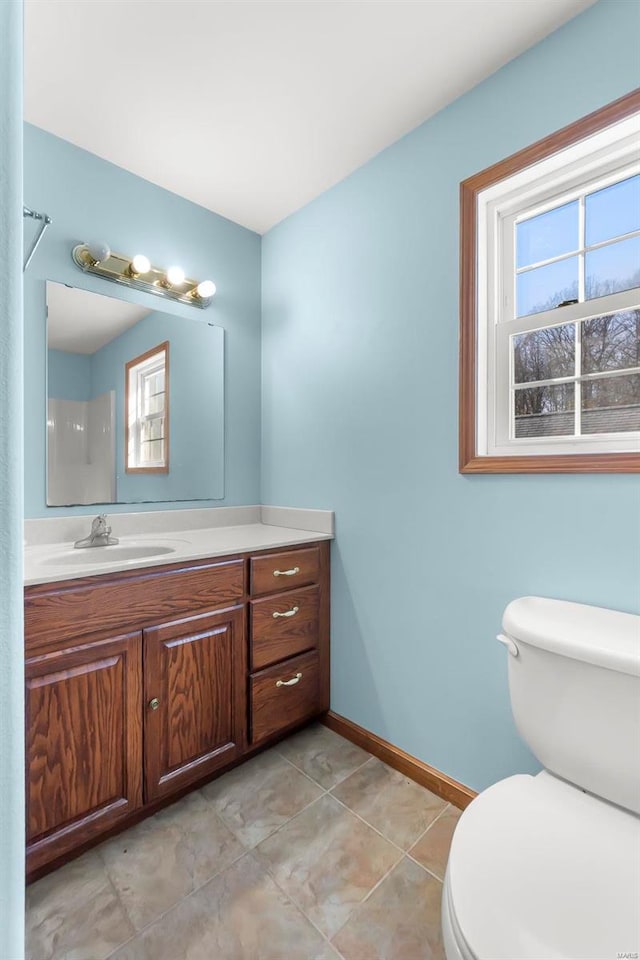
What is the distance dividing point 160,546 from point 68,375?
2.52ft

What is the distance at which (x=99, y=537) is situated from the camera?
1671 millimetres

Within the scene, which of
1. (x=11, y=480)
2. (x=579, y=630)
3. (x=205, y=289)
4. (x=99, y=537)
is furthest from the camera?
(x=205, y=289)

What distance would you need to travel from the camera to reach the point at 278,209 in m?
2.11

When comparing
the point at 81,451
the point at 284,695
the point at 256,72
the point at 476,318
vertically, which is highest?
the point at 256,72

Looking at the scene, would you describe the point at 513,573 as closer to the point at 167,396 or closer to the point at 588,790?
the point at 588,790

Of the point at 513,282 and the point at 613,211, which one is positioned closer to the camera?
the point at 613,211

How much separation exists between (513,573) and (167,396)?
160 centimetres

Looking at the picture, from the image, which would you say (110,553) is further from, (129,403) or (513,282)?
(513,282)

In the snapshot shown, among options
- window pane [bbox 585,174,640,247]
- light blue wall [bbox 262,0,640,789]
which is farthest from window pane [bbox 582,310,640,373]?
light blue wall [bbox 262,0,640,789]

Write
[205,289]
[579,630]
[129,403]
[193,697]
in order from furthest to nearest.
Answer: [205,289] → [129,403] → [193,697] → [579,630]

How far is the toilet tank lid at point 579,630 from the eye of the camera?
95cm

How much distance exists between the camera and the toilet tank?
94 centimetres

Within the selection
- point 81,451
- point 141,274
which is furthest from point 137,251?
point 81,451

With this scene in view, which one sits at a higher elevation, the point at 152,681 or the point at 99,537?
the point at 99,537
